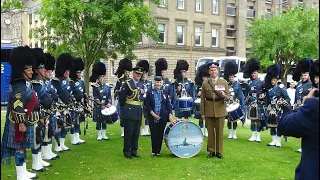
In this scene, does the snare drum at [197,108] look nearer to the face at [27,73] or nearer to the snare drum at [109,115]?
the snare drum at [109,115]

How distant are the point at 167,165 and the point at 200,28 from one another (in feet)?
111

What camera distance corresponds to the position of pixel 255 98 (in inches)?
433

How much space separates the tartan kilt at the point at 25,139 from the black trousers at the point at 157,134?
2902 millimetres

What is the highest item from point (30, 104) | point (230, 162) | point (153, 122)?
point (30, 104)

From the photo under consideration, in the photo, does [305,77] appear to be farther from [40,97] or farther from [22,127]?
[22,127]

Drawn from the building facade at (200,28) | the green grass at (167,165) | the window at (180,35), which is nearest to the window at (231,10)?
the building facade at (200,28)

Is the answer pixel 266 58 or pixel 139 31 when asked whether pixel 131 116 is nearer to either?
pixel 139 31

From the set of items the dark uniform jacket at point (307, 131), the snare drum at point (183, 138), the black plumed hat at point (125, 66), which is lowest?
the snare drum at point (183, 138)

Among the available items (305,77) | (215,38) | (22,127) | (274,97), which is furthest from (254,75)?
(215,38)

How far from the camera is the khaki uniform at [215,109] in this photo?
8.59 metres

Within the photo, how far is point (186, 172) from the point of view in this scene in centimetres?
761

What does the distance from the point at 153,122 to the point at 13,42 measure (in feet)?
55.7

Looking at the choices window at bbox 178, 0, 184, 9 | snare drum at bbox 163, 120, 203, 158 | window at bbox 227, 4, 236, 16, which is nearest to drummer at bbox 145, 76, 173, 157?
snare drum at bbox 163, 120, 203, 158

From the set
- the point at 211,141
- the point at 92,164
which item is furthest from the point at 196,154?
the point at 92,164
